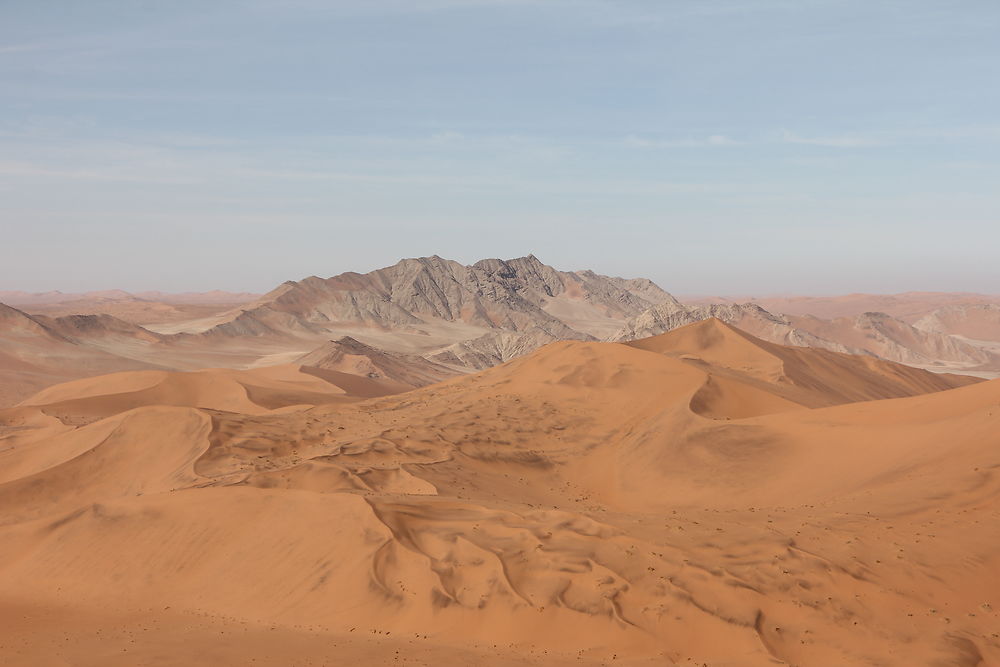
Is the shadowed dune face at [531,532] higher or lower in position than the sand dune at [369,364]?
higher

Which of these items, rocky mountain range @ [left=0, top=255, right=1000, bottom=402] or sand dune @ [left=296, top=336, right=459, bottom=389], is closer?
sand dune @ [left=296, top=336, right=459, bottom=389]

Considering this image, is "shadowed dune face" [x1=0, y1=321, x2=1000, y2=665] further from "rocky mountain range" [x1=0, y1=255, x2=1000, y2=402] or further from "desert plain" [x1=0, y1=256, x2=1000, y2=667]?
"rocky mountain range" [x1=0, y1=255, x2=1000, y2=402]

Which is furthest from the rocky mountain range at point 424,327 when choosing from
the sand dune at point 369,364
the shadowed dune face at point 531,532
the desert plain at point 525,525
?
the shadowed dune face at point 531,532

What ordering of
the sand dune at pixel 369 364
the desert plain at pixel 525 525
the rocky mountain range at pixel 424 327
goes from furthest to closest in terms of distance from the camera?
the rocky mountain range at pixel 424 327, the sand dune at pixel 369 364, the desert plain at pixel 525 525

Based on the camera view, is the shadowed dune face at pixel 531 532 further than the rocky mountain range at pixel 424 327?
No

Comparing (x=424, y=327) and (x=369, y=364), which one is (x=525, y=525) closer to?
(x=369, y=364)

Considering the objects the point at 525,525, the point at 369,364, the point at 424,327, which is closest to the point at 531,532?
the point at 525,525

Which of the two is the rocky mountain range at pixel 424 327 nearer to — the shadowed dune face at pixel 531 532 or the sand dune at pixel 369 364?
the sand dune at pixel 369 364

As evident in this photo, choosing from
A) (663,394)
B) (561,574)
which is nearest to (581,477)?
(663,394)

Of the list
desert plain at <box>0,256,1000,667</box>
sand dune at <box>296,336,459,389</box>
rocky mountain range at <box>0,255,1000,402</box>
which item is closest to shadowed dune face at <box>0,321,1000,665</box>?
desert plain at <box>0,256,1000,667</box>
